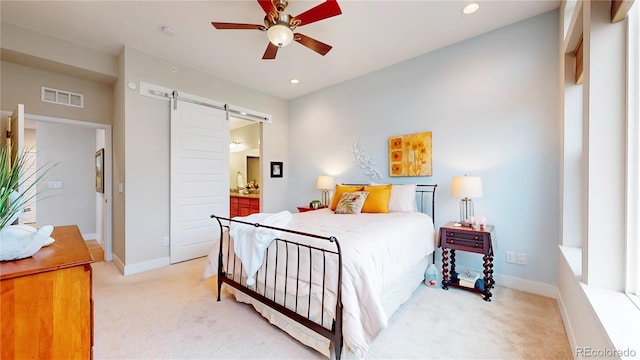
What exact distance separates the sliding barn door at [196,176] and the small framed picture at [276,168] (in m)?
0.97

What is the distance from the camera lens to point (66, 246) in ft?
4.33

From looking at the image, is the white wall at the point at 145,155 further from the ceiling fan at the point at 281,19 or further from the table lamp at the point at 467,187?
the table lamp at the point at 467,187

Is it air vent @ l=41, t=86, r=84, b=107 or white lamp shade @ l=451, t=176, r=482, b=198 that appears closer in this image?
white lamp shade @ l=451, t=176, r=482, b=198

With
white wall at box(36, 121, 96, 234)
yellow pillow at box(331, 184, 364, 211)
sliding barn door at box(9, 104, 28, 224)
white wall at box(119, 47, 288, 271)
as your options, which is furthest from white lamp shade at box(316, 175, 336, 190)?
white wall at box(36, 121, 96, 234)

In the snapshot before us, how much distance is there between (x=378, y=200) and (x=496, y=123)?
157 cm

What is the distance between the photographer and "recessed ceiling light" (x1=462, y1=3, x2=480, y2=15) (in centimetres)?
244

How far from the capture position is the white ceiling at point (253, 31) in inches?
96.7

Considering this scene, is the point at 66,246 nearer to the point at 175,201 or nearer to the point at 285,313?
the point at 285,313

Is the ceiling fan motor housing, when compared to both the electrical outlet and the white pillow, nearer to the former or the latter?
the white pillow

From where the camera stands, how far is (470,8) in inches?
97.7

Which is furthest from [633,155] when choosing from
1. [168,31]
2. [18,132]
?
[18,132]

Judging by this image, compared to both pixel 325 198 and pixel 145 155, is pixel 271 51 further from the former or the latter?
pixel 325 198

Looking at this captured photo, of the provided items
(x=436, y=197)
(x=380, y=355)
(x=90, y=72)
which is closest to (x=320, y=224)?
(x=380, y=355)

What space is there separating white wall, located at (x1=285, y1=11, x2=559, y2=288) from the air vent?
4.13 meters
